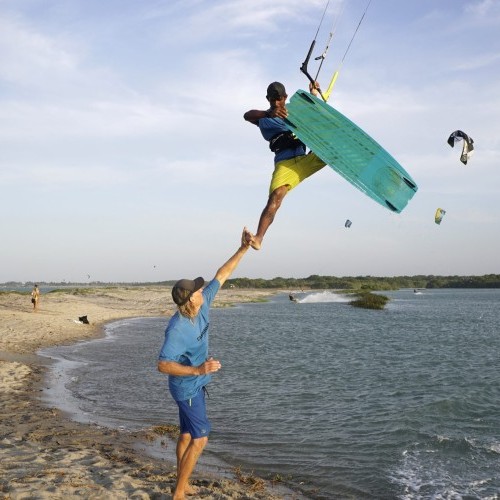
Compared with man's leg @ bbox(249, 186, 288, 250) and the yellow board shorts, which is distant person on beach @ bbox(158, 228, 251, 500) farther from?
the yellow board shorts

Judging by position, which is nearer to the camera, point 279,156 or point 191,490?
point 279,156

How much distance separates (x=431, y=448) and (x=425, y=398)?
173 inches

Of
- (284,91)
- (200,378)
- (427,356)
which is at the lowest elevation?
(427,356)

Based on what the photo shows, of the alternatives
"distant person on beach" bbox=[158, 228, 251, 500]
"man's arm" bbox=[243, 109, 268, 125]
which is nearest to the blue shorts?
"distant person on beach" bbox=[158, 228, 251, 500]

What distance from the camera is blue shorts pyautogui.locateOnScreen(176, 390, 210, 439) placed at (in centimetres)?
500

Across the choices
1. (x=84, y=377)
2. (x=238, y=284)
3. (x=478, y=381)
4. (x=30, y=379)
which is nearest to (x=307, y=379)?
(x=478, y=381)

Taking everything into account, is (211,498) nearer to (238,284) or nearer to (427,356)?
(427,356)

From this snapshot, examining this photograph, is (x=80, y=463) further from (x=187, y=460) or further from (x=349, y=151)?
(x=349, y=151)

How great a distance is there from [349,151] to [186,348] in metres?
2.32

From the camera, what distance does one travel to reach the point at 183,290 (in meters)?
4.86

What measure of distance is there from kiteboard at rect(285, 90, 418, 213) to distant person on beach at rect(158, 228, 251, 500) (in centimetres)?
102

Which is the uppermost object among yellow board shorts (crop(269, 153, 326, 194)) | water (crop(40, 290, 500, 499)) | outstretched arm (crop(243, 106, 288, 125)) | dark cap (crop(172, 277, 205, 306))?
outstretched arm (crop(243, 106, 288, 125))

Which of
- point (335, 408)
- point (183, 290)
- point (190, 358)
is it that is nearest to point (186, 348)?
point (190, 358)

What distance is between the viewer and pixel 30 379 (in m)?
13.4
